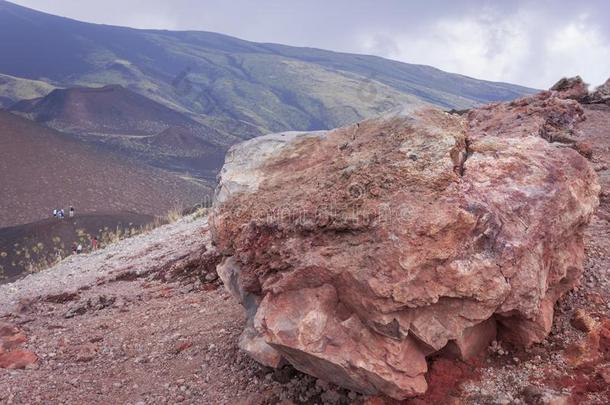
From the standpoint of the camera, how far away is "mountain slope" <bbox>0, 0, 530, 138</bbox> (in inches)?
2852

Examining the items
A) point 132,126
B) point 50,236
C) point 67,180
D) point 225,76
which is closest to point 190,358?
point 50,236

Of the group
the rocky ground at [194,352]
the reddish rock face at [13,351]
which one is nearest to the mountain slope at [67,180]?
the rocky ground at [194,352]

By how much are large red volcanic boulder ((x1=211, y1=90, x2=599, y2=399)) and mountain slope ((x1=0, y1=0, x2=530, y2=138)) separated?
56.0 m

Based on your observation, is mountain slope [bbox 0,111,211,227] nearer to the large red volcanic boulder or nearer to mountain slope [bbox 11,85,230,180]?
mountain slope [bbox 11,85,230,180]

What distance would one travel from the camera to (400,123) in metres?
3.88

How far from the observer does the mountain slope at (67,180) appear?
2733cm

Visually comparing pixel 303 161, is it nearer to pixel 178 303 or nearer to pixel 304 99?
pixel 178 303

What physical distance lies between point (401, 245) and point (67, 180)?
30556 mm

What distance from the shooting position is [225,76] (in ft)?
288

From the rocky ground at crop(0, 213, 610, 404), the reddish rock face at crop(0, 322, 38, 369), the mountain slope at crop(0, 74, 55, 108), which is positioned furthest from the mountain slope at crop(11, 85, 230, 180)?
the reddish rock face at crop(0, 322, 38, 369)

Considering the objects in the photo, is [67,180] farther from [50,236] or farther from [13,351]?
[13,351]

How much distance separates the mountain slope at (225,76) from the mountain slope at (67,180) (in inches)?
1014

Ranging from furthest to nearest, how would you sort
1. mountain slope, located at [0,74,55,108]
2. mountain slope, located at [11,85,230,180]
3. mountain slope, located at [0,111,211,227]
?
mountain slope, located at [0,74,55,108] → mountain slope, located at [11,85,230,180] → mountain slope, located at [0,111,211,227]

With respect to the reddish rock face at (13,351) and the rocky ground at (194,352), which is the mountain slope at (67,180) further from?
the reddish rock face at (13,351)
